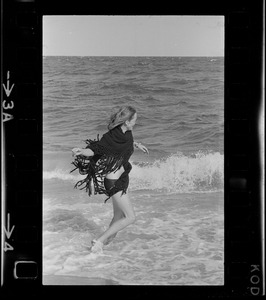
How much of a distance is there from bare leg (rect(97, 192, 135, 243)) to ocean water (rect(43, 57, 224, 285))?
0.02 meters

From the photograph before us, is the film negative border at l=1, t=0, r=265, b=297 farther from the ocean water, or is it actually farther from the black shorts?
the black shorts

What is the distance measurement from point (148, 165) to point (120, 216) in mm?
258

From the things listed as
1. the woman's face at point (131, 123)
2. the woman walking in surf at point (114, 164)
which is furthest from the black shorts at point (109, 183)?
the woman's face at point (131, 123)

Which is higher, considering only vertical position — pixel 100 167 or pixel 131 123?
pixel 131 123

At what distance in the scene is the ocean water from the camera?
225 centimetres
